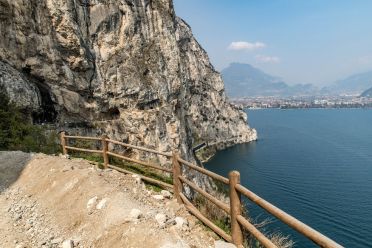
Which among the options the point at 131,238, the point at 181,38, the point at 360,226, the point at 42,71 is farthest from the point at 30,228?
the point at 181,38

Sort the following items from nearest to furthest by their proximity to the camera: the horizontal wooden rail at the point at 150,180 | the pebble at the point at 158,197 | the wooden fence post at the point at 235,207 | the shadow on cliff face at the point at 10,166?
the wooden fence post at the point at 235,207 < the pebble at the point at 158,197 < the horizontal wooden rail at the point at 150,180 < the shadow on cliff face at the point at 10,166

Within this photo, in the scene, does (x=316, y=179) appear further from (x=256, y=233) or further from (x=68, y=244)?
(x=256, y=233)

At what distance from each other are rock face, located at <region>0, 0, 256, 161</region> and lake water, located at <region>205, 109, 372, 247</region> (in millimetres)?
22776

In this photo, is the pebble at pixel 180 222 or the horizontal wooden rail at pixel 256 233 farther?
the pebble at pixel 180 222

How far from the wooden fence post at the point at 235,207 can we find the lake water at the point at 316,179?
48.1ft

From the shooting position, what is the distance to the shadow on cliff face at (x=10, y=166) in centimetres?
1647

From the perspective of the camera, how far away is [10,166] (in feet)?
59.2

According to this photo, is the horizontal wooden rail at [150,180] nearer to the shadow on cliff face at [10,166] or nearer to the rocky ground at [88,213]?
the rocky ground at [88,213]

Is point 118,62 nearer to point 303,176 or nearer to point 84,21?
point 84,21

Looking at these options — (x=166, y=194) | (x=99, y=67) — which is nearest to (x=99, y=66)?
(x=99, y=67)

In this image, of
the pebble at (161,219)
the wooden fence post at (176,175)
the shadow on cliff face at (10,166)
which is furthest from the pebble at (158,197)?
the shadow on cliff face at (10,166)

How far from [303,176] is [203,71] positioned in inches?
3509

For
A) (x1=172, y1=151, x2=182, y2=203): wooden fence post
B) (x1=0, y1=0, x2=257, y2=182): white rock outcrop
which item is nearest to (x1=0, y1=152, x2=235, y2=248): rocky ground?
(x1=172, y1=151, x2=182, y2=203): wooden fence post

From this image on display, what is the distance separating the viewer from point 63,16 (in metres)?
49.4
